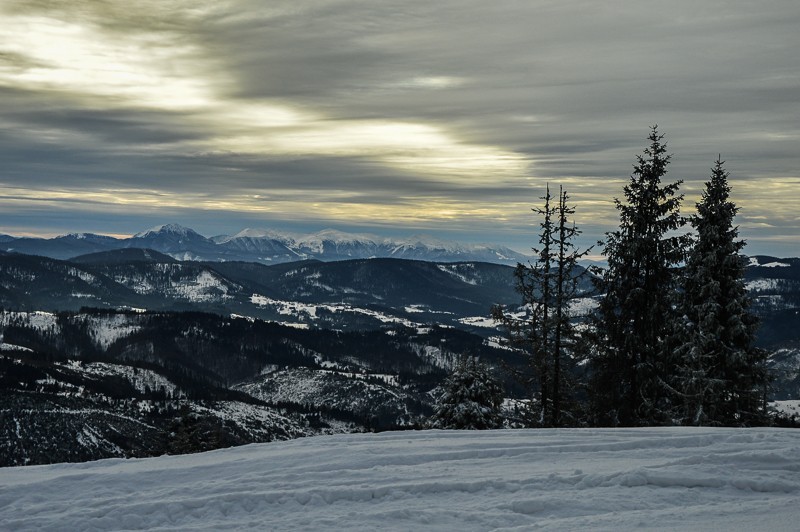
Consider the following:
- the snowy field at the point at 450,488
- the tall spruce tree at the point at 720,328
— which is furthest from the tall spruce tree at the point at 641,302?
the snowy field at the point at 450,488

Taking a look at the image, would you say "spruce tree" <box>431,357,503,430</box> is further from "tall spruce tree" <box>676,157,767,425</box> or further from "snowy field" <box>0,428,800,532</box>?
"snowy field" <box>0,428,800,532</box>

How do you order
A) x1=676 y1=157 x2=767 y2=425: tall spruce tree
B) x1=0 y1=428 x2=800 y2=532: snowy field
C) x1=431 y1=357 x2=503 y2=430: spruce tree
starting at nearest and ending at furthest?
x1=0 y1=428 x2=800 y2=532: snowy field
x1=676 y1=157 x2=767 y2=425: tall spruce tree
x1=431 y1=357 x2=503 y2=430: spruce tree

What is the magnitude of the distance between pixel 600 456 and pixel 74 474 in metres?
11.1

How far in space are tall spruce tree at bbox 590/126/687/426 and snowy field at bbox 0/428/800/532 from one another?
12161mm

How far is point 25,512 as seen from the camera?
33.0ft

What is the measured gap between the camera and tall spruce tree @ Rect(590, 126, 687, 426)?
2520 centimetres

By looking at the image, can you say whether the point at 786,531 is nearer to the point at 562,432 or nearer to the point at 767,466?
the point at 767,466

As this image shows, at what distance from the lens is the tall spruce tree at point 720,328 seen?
22.9m

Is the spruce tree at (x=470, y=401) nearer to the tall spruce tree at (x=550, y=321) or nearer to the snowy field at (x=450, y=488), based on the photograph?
the tall spruce tree at (x=550, y=321)

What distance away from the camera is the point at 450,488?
10086 mm

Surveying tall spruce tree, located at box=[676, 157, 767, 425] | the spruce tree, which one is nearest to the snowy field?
tall spruce tree, located at box=[676, 157, 767, 425]

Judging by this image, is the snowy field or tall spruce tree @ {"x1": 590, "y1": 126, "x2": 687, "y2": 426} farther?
tall spruce tree @ {"x1": 590, "y1": 126, "x2": 687, "y2": 426}

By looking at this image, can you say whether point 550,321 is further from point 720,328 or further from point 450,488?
point 450,488

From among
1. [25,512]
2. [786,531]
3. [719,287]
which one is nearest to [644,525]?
[786,531]
